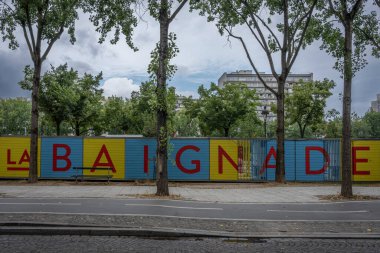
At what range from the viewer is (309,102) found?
4056 centimetres

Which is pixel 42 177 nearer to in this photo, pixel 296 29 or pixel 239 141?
pixel 239 141

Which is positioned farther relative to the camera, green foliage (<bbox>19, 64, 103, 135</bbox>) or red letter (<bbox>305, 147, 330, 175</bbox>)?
green foliage (<bbox>19, 64, 103, 135</bbox>)

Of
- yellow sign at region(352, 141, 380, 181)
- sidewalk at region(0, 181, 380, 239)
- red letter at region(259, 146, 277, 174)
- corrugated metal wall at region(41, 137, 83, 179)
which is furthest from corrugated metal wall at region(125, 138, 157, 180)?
sidewalk at region(0, 181, 380, 239)

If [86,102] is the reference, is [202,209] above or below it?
below

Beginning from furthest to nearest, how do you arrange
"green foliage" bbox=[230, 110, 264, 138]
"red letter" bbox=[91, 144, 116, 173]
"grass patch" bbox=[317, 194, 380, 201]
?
"green foliage" bbox=[230, 110, 264, 138] → "red letter" bbox=[91, 144, 116, 173] → "grass patch" bbox=[317, 194, 380, 201]

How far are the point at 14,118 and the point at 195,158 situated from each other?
228 feet

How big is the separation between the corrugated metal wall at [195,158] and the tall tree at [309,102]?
1531 centimetres

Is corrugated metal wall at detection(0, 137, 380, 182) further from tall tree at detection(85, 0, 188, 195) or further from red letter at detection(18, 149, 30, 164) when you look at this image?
tall tree at detection(85, 0, 188, 195)

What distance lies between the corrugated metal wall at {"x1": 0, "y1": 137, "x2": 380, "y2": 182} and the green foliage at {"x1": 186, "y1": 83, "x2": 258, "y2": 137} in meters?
18.8

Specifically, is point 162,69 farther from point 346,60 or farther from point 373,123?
point 373,123

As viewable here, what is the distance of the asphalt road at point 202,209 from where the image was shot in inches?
458

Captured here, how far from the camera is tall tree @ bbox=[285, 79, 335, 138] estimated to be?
133ft

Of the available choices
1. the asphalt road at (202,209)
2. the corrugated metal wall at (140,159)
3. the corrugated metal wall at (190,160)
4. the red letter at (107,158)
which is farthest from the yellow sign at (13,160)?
the asphalt road at (202,209)

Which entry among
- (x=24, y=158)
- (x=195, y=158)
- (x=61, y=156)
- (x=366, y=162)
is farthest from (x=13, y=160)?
(x=366, y=162)
